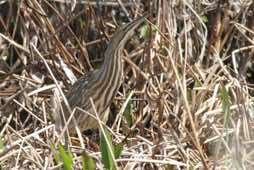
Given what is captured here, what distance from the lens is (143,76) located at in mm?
3553

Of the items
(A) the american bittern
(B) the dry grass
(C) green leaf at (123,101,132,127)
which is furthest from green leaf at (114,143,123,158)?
(C) green leaf at (123,101,132,127)

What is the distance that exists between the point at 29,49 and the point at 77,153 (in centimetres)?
92

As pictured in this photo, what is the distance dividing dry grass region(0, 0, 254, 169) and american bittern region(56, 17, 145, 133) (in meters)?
0.09

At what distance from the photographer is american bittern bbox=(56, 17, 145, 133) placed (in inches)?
132

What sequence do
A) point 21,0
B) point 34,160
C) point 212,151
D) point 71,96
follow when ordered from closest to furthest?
point 34,160, point 212,151, point 71,96, point 21,0

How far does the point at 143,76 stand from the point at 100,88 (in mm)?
231

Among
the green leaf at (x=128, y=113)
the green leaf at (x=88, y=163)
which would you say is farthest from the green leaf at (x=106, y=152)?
the green leaf at (x=128, y=113)

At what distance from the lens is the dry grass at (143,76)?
304 cm

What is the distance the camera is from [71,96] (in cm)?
350

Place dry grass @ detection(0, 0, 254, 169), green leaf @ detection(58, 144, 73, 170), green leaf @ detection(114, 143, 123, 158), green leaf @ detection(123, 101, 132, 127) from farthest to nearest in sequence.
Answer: green leaf @ detection(123, 101, 132, 127)
dry grass @ detection(0, 0, 254, 169)
green leaf @ detection(114, 143, 123, 158)
green leaf @ detection(58, 144, 73, 170)

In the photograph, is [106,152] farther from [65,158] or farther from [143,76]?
[143,76]

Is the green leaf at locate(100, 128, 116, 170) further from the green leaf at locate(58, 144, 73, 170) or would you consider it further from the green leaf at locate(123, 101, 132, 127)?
the green leaf at locate(123, 101, 132, 127)

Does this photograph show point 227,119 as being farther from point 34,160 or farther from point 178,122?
point 34,160

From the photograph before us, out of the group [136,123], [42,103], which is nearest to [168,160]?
[136,123]
